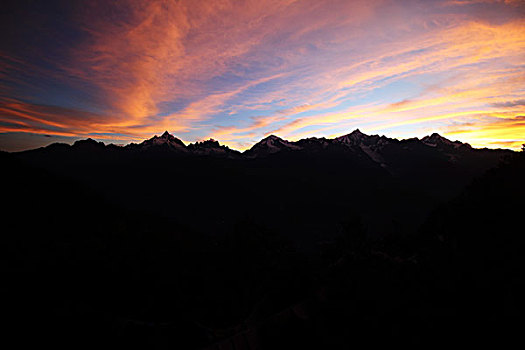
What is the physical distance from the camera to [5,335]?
12570 millimetres

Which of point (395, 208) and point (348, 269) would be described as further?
point (395, 208)

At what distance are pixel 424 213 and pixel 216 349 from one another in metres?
173

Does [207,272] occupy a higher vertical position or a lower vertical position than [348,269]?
lower

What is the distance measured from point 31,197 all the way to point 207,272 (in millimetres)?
62641

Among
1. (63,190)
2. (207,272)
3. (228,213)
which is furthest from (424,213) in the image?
(63,190)

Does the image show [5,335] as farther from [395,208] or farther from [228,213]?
[395,208]

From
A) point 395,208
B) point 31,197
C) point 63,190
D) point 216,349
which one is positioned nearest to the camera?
point 216,349

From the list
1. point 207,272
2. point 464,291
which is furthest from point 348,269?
point 207,272

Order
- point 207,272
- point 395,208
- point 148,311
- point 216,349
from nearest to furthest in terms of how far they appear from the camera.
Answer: point 216,349, point 148,311, point 207,272, point 395,208

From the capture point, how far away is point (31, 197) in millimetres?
61906

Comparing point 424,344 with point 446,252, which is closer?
point 424,344

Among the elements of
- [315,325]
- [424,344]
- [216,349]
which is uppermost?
[424,344]

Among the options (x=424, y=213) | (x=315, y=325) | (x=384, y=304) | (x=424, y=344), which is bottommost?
(x=424, y=213)

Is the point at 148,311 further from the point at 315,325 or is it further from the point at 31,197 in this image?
the point at 31,197
